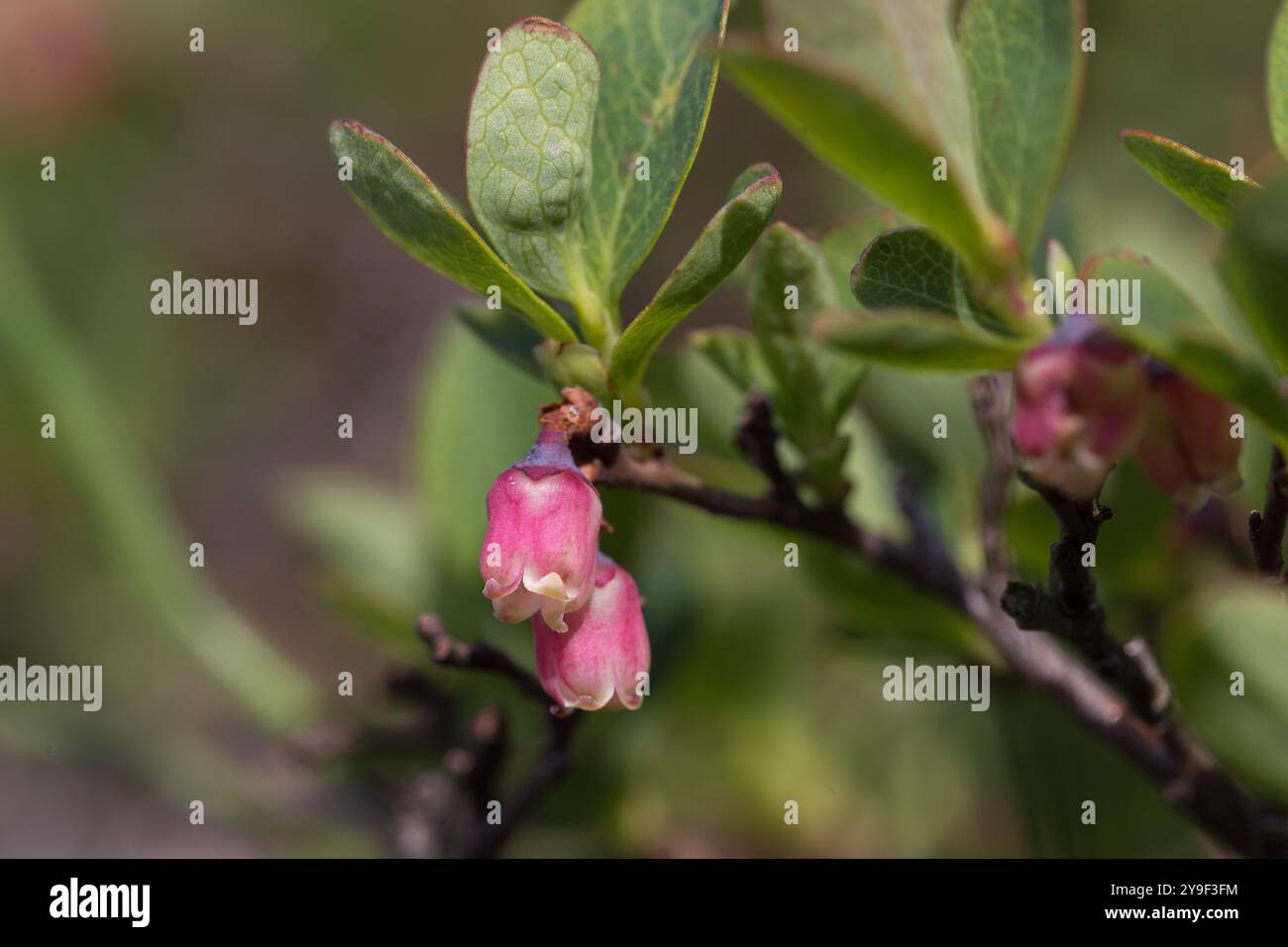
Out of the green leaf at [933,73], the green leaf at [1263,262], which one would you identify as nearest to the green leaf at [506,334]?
the green leaf at [933,73]

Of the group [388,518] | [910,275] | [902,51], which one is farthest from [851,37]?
[388,518]

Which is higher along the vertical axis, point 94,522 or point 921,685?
point 94,522

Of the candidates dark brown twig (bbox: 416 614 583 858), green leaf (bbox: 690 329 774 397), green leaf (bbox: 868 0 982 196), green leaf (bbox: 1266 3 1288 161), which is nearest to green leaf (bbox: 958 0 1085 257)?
green leaf (bbox: 868 0 982 196)

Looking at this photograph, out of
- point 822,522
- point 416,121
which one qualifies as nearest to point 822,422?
point 822,522

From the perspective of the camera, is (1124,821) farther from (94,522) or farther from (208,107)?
(208,107)

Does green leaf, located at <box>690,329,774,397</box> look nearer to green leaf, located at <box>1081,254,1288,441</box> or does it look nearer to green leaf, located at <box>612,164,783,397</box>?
green leaf, located at <box>612,164,783,397</box>

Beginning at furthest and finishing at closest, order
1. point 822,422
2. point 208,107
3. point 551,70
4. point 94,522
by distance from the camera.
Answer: point 208,107, point 94,522, point 822,422, point 551,70
